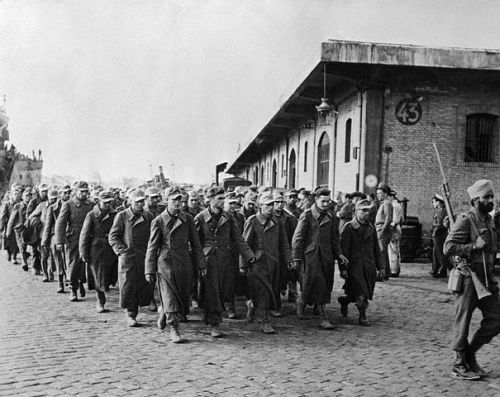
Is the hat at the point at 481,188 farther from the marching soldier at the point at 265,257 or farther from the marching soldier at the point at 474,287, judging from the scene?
the marching soldier at the point at 265,257

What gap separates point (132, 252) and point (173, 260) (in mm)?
1175

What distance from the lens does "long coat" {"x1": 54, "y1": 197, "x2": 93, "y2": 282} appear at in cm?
1038

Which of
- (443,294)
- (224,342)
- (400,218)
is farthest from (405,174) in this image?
(224,342)

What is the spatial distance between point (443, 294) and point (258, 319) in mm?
4513

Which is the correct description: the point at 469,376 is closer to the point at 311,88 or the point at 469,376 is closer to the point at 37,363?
the point at 37,363

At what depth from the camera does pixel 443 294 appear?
11.4 meters

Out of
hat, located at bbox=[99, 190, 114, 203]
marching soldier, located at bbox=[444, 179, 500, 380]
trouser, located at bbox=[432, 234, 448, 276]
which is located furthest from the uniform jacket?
trouser, located at bbox=[432, 234, 448, 276]

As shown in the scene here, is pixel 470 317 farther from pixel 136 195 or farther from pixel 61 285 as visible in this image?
pixel 61 285

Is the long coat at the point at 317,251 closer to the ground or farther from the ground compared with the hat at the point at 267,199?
closer to the ground

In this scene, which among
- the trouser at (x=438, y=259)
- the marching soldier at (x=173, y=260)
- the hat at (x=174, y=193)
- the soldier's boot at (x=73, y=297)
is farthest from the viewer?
the trouser at (x=438, y=259)

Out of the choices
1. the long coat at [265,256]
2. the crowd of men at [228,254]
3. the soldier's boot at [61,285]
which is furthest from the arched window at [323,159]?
the long coat at [265,256]

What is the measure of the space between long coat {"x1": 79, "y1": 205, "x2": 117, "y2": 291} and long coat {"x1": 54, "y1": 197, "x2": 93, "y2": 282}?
476mm

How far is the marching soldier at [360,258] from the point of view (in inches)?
339

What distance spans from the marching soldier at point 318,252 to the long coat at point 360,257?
19 centimetres
